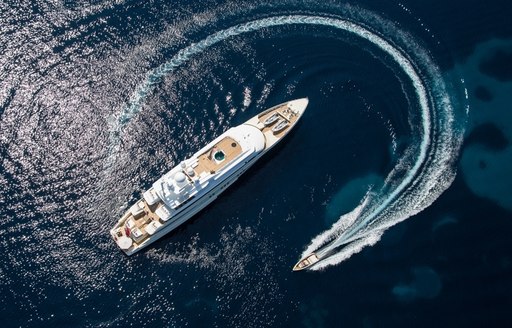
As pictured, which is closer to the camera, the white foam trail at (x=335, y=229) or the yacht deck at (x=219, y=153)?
the white foam trail at (x=335, y=229)

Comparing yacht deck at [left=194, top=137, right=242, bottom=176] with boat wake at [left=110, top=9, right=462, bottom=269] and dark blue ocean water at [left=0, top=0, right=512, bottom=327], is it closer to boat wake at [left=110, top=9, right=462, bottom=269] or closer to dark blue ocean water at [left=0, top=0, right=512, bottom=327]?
dark blue ocean water at [left=0, top=0, right=512, bottom=327]

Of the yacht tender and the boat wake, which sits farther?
the boat wake

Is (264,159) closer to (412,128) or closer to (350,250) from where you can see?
(350,250)

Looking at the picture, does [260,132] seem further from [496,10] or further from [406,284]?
[496,10]

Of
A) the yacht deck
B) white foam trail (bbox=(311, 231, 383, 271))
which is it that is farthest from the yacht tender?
white foam trail (bbox=(311, 231, 383, 271))

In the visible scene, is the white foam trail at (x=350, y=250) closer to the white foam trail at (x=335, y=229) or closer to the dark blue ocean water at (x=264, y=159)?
the dark blue ocean water at (x=264, y=159)

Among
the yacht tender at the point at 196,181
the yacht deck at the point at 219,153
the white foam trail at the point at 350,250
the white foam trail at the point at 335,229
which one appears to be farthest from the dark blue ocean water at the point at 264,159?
the yacht deck at the point at 219,153

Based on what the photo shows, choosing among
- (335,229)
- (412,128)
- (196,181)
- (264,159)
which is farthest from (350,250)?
(412,128)

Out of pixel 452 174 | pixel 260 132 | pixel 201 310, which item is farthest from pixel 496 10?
pixel 201 310
